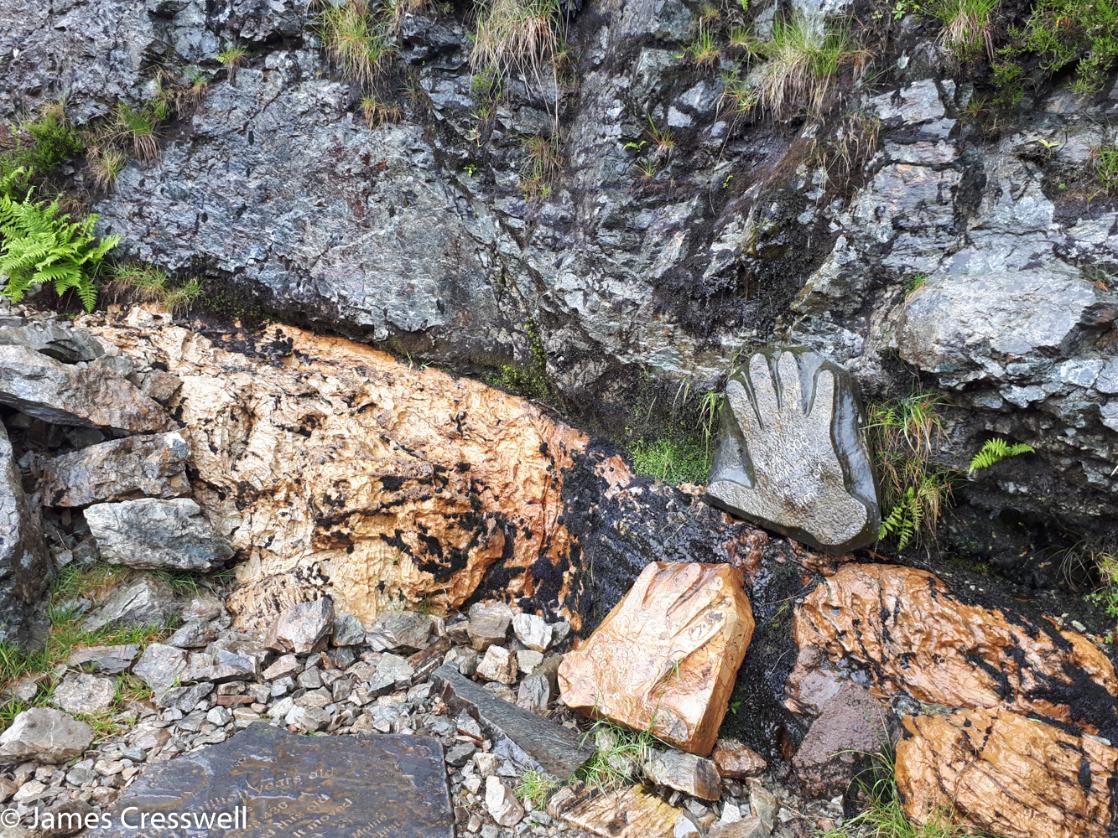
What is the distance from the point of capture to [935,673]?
11.1 feet

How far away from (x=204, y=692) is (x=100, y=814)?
74 centimetres

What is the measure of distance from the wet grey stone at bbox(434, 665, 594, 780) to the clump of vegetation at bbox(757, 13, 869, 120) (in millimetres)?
3678

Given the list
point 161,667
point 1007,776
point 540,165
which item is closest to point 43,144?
point 540,165

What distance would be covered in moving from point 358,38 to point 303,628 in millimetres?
3991

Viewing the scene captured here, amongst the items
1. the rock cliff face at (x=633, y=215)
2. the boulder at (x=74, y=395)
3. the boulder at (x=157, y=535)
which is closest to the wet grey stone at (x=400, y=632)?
the boulder at (x=157, y=535)

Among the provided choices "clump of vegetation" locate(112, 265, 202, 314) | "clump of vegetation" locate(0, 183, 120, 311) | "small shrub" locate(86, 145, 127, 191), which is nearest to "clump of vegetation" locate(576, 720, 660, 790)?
"clump of vegetation" locate(112, 265, 202, 314)

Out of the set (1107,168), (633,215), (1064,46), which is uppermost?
(1064,46)

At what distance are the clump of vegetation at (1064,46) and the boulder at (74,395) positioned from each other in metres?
5.15

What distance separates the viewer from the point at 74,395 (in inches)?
168

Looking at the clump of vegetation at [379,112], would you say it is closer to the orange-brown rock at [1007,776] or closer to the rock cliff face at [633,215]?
the rock cliff face at [633,215]

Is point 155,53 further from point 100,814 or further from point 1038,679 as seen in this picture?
point 1038,679

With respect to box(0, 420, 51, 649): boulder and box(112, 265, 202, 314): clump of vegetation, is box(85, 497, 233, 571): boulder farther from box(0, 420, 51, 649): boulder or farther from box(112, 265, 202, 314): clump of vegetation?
box(112, 265, 202, 314): clump of vegetation

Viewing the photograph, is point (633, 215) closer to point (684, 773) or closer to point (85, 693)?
point (684, 773)

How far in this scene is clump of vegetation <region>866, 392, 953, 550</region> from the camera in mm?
3654
